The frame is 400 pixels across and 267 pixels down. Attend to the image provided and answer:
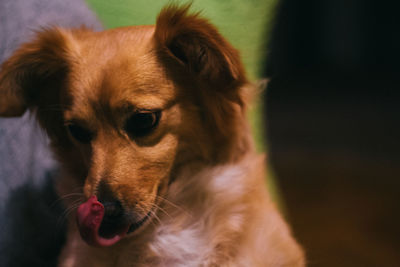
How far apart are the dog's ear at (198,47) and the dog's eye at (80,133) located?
263mm

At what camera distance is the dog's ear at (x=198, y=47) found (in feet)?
2.97

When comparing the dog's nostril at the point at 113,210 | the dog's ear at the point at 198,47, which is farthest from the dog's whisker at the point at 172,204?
the dog's ear at the point at 198,47

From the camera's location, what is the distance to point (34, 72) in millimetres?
1019

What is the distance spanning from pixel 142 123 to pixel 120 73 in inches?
4.7

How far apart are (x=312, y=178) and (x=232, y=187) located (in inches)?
76.8

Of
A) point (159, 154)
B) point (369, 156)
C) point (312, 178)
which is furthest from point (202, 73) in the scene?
point (369, 156)

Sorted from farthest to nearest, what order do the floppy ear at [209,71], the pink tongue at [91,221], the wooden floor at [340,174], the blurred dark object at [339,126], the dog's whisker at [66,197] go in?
the blurred dark object at [339,126] < the wooden floor at [340,174] < the dog's whisker at [66,197] < the floppy ear at [209,71] < the pink tongue at [91,221]

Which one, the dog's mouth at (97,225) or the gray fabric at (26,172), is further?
the gray fabric at (26,172)

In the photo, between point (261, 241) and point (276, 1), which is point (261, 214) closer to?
point (261, 241)

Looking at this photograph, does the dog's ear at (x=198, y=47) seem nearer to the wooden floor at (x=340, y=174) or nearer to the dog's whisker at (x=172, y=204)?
the dog's whisker at (x=172, y=204)

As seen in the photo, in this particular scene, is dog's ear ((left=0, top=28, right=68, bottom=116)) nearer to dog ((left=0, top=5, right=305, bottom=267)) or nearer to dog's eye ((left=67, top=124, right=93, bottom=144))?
dog ((left=0, top=5, right=305, bottom=267))

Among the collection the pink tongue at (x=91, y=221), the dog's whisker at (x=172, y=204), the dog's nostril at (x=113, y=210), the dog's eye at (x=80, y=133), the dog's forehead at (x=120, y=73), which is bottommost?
the pink tongue at (x=91, y=221)

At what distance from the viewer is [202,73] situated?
973mm

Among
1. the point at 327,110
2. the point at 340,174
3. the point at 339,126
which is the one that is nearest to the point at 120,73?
the point at 340,174
